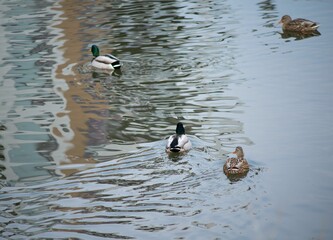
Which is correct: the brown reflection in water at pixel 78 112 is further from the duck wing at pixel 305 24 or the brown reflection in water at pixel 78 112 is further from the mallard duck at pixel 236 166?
the duck wing at pixel 305 24

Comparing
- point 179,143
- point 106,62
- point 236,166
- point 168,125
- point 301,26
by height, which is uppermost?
point 236,166

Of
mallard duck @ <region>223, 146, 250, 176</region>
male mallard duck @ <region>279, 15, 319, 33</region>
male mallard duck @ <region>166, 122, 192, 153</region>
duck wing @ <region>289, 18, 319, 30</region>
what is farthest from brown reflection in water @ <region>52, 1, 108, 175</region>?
duck wing @ <region>289, 18, 319, 30</region>

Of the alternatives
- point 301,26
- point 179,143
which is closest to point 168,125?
point 179,143

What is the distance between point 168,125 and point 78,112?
2.10 metres

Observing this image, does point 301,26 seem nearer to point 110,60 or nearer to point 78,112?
point 110,60

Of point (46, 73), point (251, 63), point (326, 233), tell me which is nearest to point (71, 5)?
point (46, 73)

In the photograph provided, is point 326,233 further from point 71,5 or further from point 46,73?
point 71,5

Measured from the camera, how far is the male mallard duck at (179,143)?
11.4 m

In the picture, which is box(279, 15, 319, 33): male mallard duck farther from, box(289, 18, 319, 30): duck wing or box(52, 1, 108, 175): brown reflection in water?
box(52, 1, 108, 175): brown reflection in water

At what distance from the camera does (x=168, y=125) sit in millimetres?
13094

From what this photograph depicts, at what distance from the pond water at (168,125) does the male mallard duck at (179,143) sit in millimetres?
A: 132

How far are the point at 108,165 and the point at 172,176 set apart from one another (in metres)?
1.09

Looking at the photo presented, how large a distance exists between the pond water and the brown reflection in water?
3 cm

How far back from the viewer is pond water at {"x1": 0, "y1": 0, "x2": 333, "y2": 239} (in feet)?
30.7
